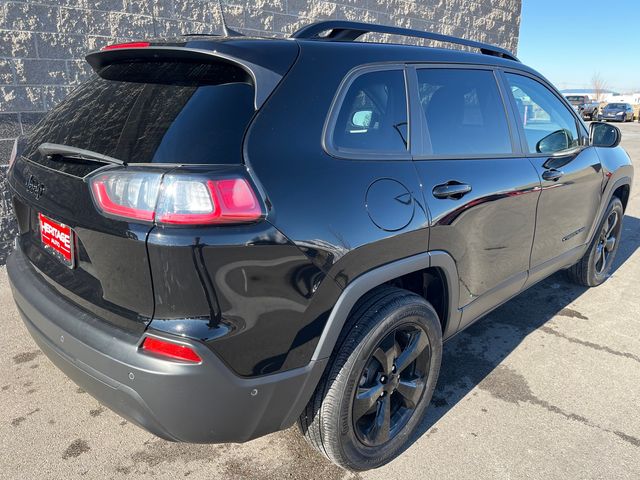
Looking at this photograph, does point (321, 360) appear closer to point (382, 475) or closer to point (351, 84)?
point (382, 475)

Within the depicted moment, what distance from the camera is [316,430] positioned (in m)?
2.07

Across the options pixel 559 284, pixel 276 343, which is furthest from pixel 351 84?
pixel 559 284

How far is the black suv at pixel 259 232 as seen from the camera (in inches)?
63.4

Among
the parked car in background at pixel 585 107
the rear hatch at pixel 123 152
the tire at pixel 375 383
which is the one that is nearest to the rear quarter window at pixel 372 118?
the rear hatch at pixel 123 152

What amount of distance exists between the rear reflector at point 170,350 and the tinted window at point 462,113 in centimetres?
Result: 141

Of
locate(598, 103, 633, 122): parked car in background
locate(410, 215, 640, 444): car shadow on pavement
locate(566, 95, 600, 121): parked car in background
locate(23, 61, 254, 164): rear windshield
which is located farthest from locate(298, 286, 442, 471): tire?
locate(598, 103, 633, 122): parked car in background

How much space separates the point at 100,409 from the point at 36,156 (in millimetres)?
1342

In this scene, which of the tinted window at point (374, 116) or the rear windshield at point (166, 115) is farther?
the tinted window at point (374, 116)

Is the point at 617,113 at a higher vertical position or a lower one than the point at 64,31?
lower

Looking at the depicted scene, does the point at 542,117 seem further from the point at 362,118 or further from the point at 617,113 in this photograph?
the point at 617,113

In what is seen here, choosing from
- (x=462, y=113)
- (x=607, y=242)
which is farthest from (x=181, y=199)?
(x=607, y=242)

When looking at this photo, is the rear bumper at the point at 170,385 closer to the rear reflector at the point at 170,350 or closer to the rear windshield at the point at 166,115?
the rear reflector at the point at 170,350

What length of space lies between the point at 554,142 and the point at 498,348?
1.45 m

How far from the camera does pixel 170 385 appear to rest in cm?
161
